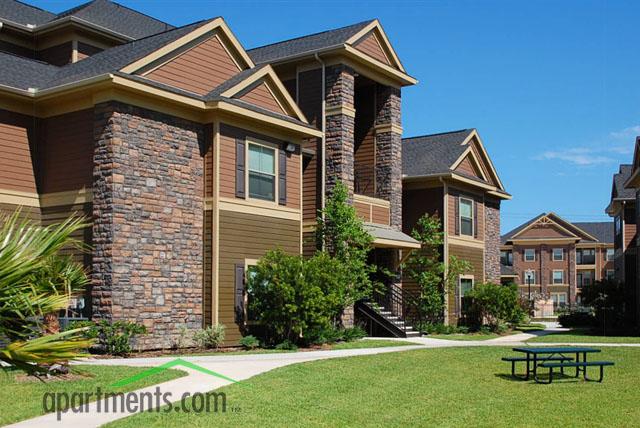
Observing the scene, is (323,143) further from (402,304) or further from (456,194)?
(456,194)

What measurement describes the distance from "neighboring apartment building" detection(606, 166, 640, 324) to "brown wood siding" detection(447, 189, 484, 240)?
276 inches

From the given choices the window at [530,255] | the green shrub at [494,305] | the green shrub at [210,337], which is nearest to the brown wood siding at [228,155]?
the green shrub at [210,337]

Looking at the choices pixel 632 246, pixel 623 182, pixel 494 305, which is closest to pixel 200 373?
pixel 494 305

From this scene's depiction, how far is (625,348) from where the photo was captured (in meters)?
22.2

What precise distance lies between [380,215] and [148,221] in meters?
10.4

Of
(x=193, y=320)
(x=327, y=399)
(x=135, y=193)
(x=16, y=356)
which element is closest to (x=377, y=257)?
(x=193, y=320)

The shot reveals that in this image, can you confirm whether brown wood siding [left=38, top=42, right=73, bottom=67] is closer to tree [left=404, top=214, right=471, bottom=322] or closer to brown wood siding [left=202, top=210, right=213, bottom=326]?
brown wood siding [left=202, top=210, right=213, bottom=326]

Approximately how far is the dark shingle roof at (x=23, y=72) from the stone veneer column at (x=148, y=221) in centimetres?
253

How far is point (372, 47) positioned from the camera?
85.6ft

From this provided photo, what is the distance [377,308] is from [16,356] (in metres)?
20.3

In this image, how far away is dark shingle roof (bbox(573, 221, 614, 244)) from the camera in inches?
3088

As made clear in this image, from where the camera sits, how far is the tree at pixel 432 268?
28531mm

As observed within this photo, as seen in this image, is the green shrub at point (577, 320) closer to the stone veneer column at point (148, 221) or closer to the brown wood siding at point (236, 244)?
the brown wood siding at point (236, 244)

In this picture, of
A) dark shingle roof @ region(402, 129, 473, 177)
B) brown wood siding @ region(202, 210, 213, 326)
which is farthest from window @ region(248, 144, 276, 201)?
dark shingle roof @ region(402, 129, 473, 177)
